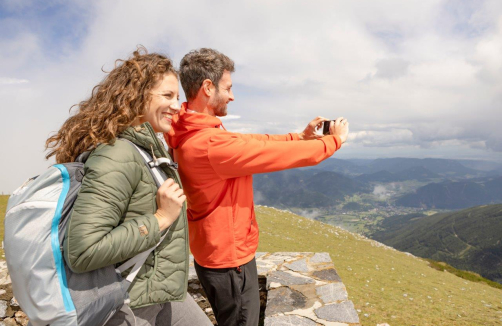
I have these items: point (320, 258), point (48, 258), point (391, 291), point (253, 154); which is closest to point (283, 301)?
point (320, 258)

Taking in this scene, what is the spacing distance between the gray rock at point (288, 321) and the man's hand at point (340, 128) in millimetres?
3413

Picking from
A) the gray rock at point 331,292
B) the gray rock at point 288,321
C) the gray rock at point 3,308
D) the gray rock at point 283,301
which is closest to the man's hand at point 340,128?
the gray rock at point 288,321

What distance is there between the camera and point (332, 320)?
5141mm

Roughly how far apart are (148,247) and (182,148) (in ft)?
4.07

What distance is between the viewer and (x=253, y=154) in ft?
9.54

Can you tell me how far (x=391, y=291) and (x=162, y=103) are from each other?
527 inches

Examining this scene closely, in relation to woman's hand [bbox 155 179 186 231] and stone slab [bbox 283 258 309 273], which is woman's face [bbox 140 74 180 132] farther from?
stone slab [bbox 283 258 309 273]

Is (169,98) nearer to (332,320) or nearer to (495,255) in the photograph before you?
(332,320)

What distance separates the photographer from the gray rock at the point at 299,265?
7.24 metres

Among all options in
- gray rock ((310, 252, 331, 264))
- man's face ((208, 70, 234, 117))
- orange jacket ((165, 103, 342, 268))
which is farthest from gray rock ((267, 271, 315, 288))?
man's face ((208, 70, 234, 117))

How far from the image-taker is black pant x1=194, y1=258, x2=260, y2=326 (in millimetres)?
3426

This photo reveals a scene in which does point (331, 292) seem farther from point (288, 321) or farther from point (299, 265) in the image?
point (299, 265)

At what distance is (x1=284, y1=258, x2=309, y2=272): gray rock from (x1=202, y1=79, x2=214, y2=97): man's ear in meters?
5.41

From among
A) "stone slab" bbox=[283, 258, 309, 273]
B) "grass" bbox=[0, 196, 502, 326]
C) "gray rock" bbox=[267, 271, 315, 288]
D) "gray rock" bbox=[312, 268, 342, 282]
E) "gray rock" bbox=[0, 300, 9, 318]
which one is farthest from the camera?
"grass" bbox=[0, 196, 502, 326]
